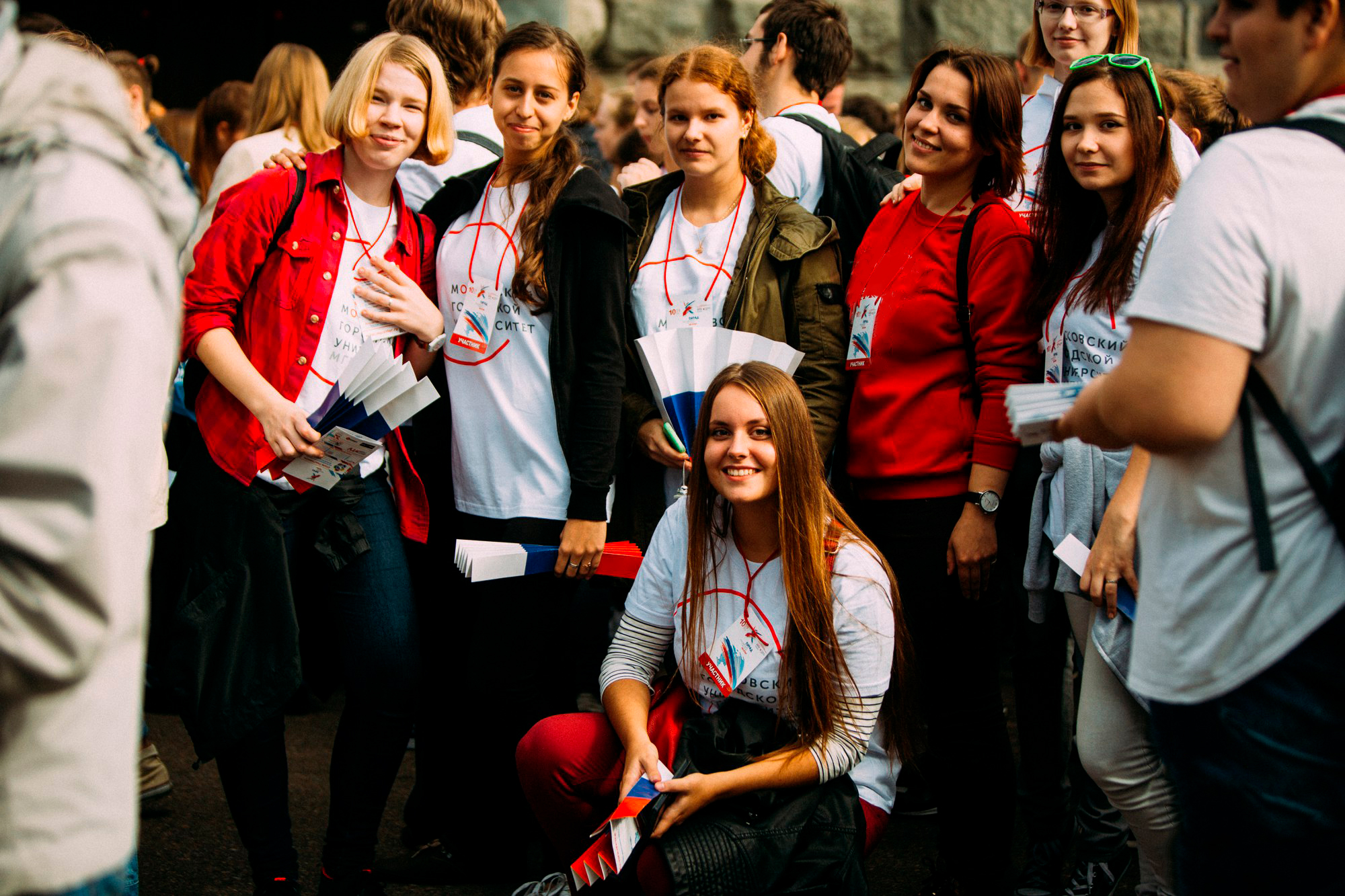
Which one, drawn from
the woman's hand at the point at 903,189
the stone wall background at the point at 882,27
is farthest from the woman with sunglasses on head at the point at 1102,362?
the stone wall background at the point at 882,27

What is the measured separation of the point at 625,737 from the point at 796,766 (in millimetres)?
371

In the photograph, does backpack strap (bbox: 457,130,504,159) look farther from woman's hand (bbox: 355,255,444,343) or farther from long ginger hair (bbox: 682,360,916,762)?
long ginger hair (bbox: 682,360,916,762)

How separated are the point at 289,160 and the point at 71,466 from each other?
6.68ft

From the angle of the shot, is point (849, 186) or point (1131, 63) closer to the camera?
point (1131, 63)

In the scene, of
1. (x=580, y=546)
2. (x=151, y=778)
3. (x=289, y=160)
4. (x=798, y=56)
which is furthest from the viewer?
(x=798, y=56)

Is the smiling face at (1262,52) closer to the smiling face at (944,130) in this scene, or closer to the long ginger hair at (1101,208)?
the long ginger hair at (1101,208)

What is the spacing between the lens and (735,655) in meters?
2.55

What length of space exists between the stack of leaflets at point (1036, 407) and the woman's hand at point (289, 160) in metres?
1.93

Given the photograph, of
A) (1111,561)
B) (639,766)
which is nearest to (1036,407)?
(1111,561)

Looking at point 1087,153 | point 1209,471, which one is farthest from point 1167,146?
point 1209,471

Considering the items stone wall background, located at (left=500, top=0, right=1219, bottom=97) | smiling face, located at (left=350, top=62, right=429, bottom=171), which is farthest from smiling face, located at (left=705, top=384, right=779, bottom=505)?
stone wall background, located at (left=500, top=0, right=1219, bottom=97)

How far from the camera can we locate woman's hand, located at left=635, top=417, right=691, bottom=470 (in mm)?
2990

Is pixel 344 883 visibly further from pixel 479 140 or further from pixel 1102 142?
pixel 1102 142

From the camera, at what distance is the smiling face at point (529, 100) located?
3.02m
